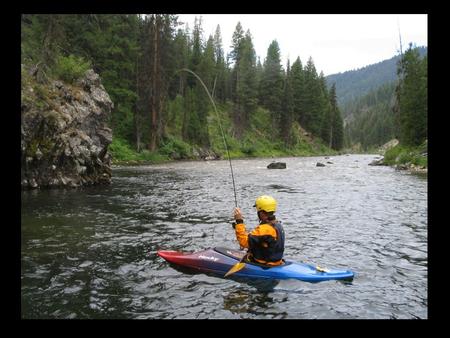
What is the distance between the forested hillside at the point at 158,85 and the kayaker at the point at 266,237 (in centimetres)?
1711

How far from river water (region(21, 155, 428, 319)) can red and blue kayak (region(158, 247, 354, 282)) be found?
177 mm

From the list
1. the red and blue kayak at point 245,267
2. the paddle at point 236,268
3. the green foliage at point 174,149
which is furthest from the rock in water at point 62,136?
the green foliage at point 174,149

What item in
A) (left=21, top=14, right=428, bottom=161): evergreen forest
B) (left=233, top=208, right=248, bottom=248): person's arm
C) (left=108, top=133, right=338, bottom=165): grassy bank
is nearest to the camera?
(left=233, top=208, right=248, bottom=248): person's arm

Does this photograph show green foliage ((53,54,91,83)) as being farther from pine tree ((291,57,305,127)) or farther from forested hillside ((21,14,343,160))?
pine tree ((291,57,305,127))

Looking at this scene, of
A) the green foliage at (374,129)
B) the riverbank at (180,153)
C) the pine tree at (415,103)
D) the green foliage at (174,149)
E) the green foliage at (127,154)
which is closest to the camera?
the green foliage at (127,154)

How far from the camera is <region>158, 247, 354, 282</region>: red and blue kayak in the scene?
26.4ft

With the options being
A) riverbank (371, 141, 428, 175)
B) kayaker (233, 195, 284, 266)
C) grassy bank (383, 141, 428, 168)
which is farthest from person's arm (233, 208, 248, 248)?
grassy bank (383, 141, 428, 168)

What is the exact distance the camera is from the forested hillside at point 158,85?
3183 cm

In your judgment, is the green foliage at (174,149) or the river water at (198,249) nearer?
the river water at (198,249)

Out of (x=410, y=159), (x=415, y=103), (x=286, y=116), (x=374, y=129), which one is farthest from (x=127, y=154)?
(x=374, y=129)

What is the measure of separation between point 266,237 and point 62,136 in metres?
14.8

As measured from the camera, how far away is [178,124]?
56375 mm

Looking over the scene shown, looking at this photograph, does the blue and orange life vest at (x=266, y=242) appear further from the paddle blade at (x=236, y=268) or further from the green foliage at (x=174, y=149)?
the green foliage at (x=174, y=149)
